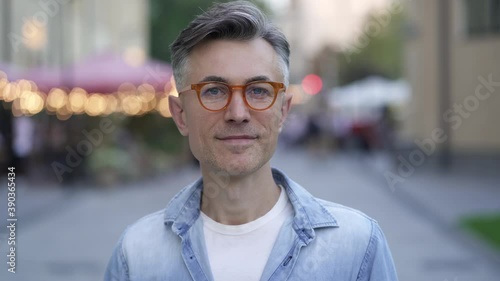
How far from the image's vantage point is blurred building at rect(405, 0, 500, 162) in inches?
793

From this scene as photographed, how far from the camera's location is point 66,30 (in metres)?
25.6

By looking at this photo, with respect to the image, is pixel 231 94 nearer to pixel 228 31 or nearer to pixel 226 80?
pixel 226 80

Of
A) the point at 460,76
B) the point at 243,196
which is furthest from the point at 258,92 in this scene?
the point at 460,76

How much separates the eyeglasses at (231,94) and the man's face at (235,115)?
0.04 ft

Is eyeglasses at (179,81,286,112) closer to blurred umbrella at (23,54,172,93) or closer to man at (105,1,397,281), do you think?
man at (105,1,397,281)

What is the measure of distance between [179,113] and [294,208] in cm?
45

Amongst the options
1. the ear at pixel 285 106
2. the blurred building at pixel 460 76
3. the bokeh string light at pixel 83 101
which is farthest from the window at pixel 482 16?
the ear at pixel 285 106

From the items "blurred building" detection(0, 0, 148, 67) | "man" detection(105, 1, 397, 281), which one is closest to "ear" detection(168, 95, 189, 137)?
"man" detection(105, 1, 397, 281)

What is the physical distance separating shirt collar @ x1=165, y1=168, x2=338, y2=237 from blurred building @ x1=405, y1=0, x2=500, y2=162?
1797 cm

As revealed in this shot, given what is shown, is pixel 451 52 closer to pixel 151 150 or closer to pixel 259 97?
pixel 151 150

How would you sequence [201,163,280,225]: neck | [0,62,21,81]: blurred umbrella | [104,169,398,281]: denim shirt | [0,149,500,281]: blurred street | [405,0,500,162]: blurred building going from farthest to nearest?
[405,0,500,162]: blurred building → [0,62,21,81]: blurred umbrella → [0,149,500,281]: blurred street → [201,163,280,225]: neck → [104,169,398,281]: denim shirt

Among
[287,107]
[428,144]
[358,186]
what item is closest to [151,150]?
[358,186]

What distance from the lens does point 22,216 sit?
41.8 feet

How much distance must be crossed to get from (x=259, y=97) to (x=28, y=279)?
6.61 metres
